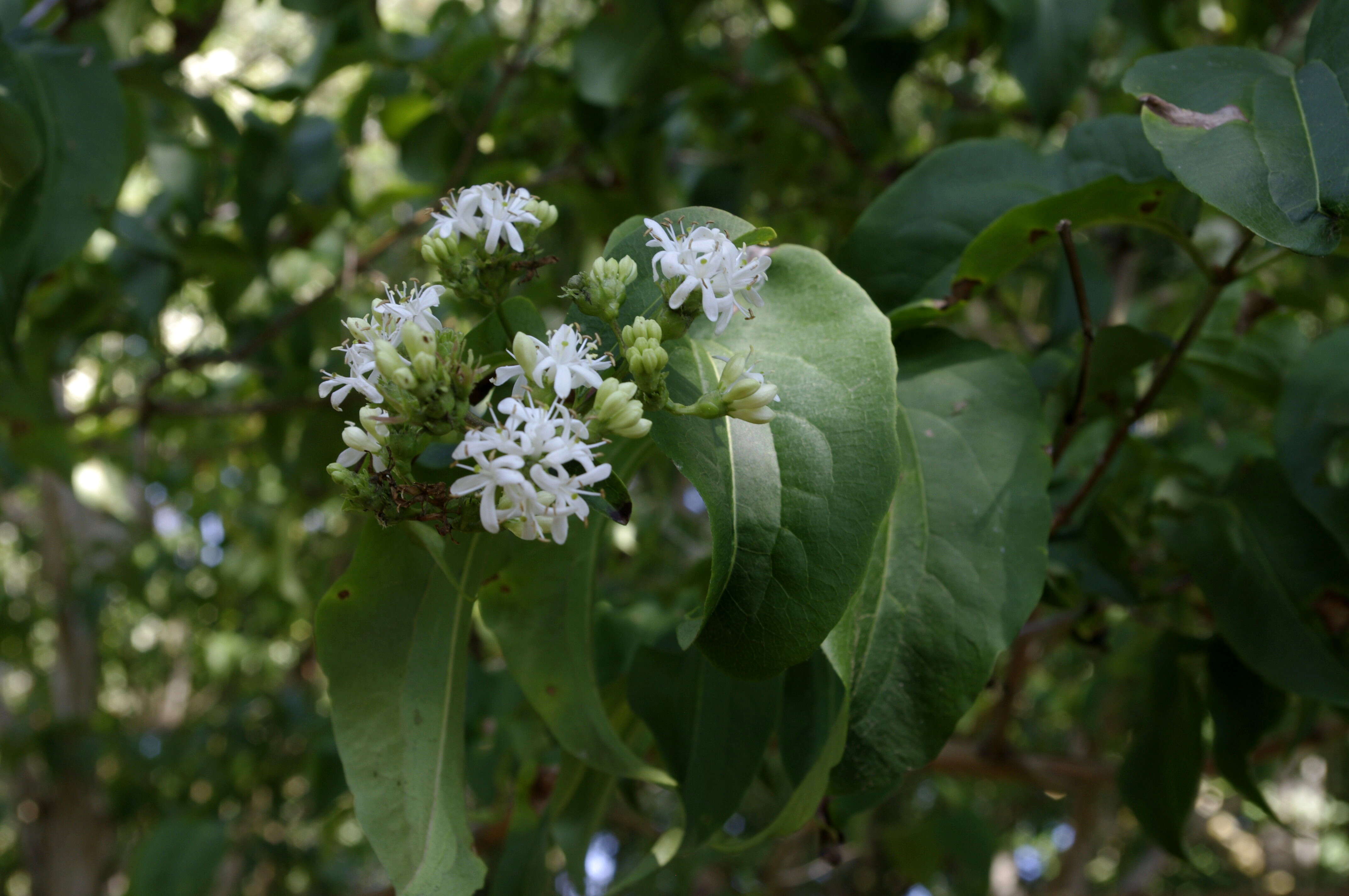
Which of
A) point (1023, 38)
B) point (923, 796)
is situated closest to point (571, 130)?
point (1023, 38)

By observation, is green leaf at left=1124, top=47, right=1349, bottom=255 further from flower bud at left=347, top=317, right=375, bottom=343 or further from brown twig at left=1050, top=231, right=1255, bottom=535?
flower bud at left=347, top=317, right=375, bottom=343

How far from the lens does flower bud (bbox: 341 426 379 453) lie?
0.64 meters

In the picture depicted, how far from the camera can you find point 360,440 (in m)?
0.64

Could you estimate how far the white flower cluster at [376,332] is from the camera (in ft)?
2.14

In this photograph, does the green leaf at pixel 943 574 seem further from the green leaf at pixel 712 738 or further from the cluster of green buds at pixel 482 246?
the cluster of green buds at pixel 482 246

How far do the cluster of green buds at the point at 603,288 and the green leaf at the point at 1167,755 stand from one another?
85 centimetres

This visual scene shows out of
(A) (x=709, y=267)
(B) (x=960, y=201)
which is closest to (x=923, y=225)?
(B) (x=960, y=201)

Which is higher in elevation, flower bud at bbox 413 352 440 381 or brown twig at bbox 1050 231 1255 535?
flower bud at bbox 413 352 440 381

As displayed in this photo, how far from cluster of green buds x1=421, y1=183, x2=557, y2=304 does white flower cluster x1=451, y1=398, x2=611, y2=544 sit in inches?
5.9

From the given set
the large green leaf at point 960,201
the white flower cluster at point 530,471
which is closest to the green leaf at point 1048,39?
the large green leaf at point 960,201

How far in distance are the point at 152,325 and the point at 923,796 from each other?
3.60 m

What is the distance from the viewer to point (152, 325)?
5.64 feet

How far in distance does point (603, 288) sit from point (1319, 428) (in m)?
0.81

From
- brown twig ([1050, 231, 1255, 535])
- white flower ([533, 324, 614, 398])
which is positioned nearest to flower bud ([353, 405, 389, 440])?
white flower ([533, 324, 614, 398])
